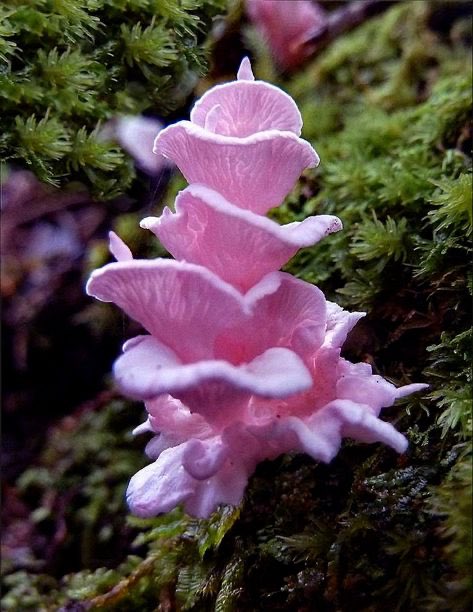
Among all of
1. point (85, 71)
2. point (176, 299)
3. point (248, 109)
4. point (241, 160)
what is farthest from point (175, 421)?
point (85, 71)

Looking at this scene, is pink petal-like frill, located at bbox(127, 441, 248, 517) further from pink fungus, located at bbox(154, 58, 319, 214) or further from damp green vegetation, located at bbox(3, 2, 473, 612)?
pink fungus, located at bbox(154, 58, 319, 214)

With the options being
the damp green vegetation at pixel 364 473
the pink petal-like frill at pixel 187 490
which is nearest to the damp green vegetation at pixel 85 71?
the damp green vegetation at pixel 364 473

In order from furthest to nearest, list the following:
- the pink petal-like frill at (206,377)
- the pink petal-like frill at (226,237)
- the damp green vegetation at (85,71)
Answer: the damp green vegetation at (85,71)
the pink petal-like frill at (226,237)
the pink petal-like frill at (206,377)

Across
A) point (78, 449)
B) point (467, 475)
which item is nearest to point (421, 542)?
point (467, 475)

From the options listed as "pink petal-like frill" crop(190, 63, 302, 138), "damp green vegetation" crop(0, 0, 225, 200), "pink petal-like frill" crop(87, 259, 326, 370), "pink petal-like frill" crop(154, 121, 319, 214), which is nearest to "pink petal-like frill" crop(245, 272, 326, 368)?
"pink petal-like frill" crop(87, 259, 326, 370)

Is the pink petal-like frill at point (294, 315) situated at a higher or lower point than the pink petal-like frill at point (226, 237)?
lower

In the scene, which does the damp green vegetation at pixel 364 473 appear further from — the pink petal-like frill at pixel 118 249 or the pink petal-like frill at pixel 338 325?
the pink petal-like frill at pixel 118 249

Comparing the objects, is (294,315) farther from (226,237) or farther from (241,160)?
(241,160)
